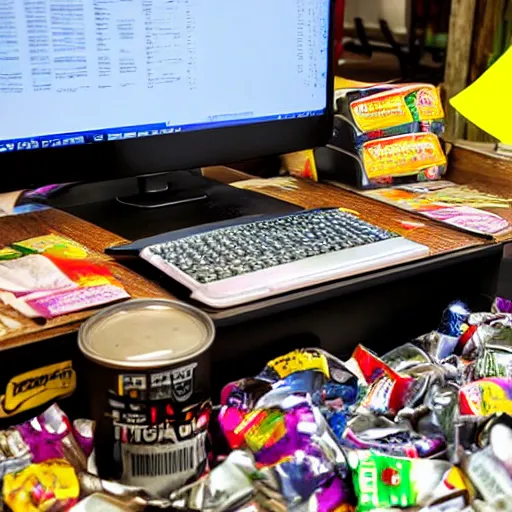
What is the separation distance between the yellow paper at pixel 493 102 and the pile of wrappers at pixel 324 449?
0.46 metres

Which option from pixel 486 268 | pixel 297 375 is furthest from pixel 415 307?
pixel 297 375

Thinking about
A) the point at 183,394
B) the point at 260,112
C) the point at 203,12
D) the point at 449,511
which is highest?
the point at 203,12

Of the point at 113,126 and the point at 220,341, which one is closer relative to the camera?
the point at 220,341

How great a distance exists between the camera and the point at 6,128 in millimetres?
992

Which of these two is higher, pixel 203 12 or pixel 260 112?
pixel 203 12

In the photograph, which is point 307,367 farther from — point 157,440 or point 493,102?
point 493,102

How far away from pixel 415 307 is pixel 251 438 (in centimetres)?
39

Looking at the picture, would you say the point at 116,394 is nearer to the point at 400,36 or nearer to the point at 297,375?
the point at 297,375

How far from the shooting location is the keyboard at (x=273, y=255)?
843mm

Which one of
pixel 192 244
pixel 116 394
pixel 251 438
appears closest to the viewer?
pixel 116 394

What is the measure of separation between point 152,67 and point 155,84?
0.08 feet

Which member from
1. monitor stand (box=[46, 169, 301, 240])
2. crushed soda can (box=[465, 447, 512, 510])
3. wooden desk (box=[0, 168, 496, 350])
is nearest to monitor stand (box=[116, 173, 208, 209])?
monitor stand (box=[46, 169, 301, 240])

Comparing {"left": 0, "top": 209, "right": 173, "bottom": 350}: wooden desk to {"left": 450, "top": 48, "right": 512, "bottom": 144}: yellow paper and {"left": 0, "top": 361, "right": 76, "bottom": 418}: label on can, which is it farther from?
{"left": 450, "top": 48, "right": 512, "bottom": 144}: yellow paper

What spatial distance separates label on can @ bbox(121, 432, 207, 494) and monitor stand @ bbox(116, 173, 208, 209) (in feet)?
1.86
